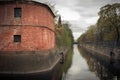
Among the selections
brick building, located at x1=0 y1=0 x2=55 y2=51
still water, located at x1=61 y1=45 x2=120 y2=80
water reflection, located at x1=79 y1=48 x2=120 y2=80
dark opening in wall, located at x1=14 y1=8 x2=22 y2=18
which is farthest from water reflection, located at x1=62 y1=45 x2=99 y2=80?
dark opening in wall, located at x1=14 y1=8 x2=22 y2=18

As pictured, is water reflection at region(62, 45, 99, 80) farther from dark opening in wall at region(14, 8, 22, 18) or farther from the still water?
dark opening in wall at region(14, 8, 22, 18)

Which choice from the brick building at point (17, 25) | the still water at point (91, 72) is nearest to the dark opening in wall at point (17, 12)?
the brick building at point (17, 25)

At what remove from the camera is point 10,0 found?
68.2 ft

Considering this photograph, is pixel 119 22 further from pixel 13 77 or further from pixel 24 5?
pixel 13 77

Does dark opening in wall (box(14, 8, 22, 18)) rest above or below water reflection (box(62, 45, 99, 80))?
above

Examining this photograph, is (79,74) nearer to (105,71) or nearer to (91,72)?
(91,72)

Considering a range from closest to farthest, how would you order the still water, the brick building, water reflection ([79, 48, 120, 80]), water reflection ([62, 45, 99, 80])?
water reflection ([62, 45, 99, 80])
the brick building
the still water
water reflection ([79, 48, 120, 80])

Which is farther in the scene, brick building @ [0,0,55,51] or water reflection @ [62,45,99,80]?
brick building @ [0,0,55,51]

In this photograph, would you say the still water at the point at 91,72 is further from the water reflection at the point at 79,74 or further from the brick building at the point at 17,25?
the brick building at the point at 17,25

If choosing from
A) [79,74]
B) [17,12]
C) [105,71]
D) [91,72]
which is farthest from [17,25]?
[105,71]

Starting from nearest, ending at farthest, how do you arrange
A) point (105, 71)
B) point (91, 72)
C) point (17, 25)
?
point (17, 25) → point (91, 72) → point (105, 71)

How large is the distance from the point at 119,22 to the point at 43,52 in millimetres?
21952

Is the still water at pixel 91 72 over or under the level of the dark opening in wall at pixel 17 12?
under

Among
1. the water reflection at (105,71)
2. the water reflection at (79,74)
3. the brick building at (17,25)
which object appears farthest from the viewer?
the water reflection at (105,71)
